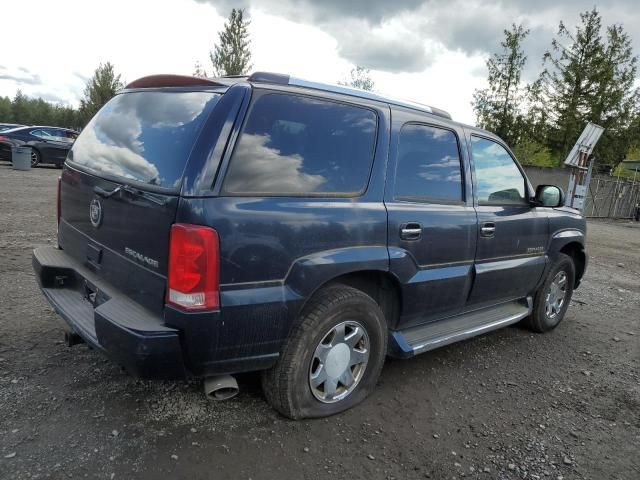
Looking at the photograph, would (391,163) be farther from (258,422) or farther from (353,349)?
(258,422)

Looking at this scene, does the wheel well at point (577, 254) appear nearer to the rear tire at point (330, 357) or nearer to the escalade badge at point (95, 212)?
the rear tire at point (330, 357)

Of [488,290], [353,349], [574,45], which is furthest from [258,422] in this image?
[574,45]

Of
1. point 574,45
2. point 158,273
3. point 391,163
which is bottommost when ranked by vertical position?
point 158,273

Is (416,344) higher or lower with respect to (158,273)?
lower

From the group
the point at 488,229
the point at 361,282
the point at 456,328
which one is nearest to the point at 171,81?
the point at 361,282

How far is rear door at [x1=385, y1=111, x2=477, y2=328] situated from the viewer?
3057 millimetres

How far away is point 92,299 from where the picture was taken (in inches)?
111

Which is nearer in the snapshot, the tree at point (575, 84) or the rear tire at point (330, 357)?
the rear tire at point (330, 357)

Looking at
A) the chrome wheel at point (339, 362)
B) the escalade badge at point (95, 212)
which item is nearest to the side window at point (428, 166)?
the chrome wheel at point (339, 362)

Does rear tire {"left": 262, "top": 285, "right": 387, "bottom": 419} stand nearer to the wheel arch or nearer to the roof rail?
the wheel arch

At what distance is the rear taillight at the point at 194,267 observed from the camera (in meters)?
2.21

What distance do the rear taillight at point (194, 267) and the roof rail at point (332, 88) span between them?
0.91m

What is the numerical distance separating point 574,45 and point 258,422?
26950 millimetres

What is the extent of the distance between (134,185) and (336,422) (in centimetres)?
177
